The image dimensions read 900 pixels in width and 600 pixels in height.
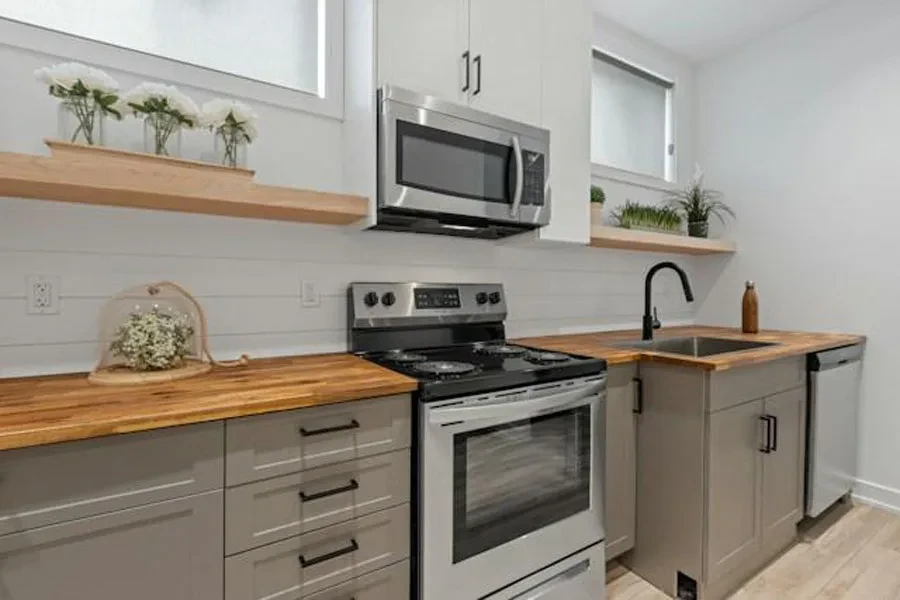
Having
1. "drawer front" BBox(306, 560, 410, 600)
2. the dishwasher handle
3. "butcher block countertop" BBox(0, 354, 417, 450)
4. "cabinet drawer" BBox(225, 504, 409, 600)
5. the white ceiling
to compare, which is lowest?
"drawer front" BBox(306, 560, 410, 600)

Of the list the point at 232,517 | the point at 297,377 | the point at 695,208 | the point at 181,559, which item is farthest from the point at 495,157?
the point at 695,208

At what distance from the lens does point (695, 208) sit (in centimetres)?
312

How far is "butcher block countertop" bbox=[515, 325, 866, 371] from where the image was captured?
1868 mm

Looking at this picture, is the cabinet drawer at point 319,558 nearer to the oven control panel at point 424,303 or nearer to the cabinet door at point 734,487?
the oven control panel at point 424,303

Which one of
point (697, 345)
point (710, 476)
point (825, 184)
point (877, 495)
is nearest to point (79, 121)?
point (710, 476)

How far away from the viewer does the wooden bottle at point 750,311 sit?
9.29 feet

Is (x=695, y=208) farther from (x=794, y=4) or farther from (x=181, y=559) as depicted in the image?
(x=181, y=559)

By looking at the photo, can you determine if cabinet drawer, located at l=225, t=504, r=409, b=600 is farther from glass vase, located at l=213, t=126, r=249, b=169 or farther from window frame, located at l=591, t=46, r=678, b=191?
window frame, located at l=591, t=46, r=678, b=191

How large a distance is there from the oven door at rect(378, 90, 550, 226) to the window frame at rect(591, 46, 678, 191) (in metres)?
1.04

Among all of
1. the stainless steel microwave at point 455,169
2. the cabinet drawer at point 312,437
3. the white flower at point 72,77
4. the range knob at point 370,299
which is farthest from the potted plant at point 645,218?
the white flower at point 72,77

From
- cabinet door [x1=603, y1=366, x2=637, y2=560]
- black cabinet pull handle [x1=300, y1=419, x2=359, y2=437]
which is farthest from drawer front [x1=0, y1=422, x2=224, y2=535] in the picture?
cabinet door [x1=603, y1=366, x2=637, y2=560]

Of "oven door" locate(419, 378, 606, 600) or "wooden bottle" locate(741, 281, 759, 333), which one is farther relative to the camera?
"wooden bottle" locate(741, 281, 759, 333)

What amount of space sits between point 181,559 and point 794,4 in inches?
146

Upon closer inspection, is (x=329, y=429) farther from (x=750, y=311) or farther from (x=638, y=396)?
(x=750, y=311)
